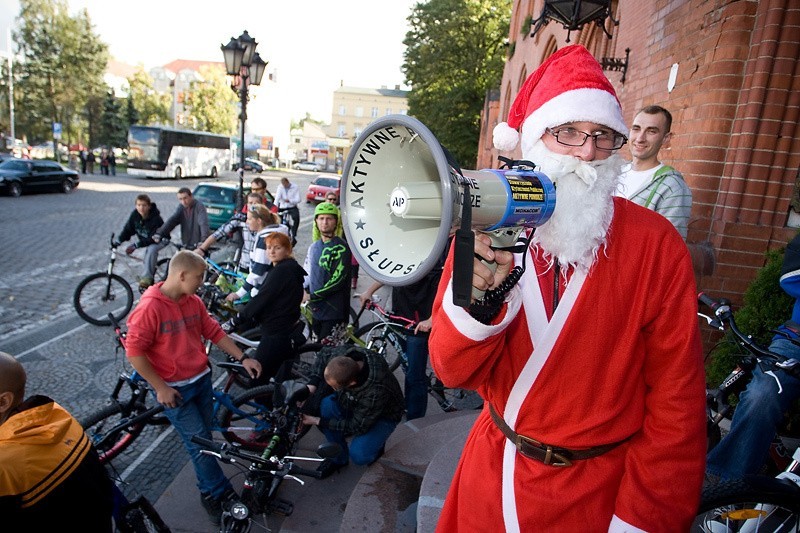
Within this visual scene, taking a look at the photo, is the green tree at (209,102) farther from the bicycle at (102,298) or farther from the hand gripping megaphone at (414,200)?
the hand gripping megaphone at (414,200)

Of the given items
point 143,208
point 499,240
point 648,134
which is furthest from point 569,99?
point 143,208

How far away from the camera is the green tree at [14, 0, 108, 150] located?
39.9 metres

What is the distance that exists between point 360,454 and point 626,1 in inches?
236

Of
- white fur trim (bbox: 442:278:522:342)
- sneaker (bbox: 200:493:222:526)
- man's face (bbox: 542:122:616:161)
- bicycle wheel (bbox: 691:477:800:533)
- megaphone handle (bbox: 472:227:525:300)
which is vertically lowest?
sneaker (bbox: 200:493:222:526)

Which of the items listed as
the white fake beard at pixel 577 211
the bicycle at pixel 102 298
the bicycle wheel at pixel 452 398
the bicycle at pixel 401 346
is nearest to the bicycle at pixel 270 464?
the bicycle at pixel 401 346

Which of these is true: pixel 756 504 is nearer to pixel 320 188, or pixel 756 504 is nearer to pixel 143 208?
pixel 143 208

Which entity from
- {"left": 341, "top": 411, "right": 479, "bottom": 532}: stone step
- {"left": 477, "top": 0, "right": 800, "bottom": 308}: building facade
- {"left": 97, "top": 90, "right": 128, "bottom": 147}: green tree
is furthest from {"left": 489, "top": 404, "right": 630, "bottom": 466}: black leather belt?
{"left": 97, "top": 90, "right": 128, "bottom": 147}: green tree

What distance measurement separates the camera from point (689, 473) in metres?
1.31

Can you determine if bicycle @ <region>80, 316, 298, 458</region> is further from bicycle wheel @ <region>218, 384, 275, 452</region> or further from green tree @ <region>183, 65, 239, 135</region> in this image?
green tree @ <region>183, 65, 239, 135</region>

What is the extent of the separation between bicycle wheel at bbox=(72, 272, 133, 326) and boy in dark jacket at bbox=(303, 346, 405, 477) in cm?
415

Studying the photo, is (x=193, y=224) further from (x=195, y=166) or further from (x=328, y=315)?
(x=195, y=166)

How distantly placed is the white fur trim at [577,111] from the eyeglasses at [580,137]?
0.02 meters

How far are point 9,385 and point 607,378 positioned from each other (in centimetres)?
228

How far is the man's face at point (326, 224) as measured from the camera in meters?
5.06
